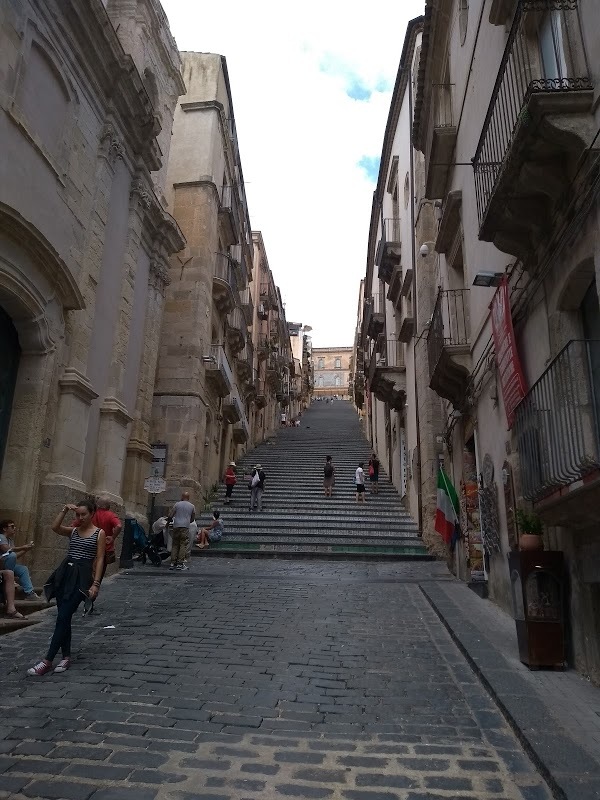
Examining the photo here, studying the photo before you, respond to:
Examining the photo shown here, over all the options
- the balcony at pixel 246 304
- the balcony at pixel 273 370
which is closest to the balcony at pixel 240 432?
the balcony at pixel 246 304

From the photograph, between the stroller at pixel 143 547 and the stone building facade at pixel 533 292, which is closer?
the stone building facade at pixel 533 292

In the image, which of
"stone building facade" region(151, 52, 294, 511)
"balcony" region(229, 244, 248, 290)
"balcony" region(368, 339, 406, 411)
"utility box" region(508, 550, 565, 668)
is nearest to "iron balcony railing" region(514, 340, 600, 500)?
"utility box" region(508, 550, 565, 668)

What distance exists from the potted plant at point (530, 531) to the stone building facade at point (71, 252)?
714 cm

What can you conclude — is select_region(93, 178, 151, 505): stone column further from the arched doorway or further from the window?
the window

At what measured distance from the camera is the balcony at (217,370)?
19.8 m

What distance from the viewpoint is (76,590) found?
5.62 meters

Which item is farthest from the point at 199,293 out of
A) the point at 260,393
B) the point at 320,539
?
the point at 260,393

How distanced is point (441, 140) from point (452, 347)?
3.97 m

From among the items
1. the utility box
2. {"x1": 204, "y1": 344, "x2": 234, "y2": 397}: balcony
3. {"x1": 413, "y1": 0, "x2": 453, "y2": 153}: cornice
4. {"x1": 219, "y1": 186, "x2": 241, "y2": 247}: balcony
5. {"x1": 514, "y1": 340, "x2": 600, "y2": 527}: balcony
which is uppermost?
{"x1": 219, "y1": 186, "x2": 241, "y2": 247}: balcony

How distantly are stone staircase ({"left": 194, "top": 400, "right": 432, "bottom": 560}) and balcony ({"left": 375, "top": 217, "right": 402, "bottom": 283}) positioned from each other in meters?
7.86

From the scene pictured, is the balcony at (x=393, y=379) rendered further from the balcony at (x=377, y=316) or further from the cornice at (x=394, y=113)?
the cornice at (x=394, y=113)

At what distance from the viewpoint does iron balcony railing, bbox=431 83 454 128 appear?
1145cm

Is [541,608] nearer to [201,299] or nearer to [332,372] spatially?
[201,299]

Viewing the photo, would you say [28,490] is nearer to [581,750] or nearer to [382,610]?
[382,610]
